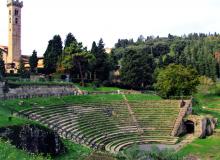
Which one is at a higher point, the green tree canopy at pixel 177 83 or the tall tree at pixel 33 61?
the tall tree at pixel 33 61

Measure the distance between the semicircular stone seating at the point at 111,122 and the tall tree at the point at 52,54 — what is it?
2009 cm

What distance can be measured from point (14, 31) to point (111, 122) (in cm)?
3781

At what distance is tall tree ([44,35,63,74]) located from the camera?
60.3m

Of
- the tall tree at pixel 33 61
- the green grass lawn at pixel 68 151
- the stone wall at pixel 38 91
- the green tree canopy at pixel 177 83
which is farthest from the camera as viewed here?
A: the tall tree at pixel 33 61

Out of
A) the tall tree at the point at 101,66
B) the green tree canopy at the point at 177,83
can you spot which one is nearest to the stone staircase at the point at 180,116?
the green tree canopy at the point at 177,83

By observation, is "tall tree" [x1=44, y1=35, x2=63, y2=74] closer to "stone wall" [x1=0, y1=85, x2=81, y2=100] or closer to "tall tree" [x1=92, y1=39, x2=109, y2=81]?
"tall tree" [x1=92, y1=39, x2=109, y2=81]

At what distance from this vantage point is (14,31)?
227 feet

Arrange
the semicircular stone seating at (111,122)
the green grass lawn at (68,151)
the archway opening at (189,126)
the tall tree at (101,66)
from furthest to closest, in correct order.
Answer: the tall tree at (101,66), the archway opening at (189,126), the semicircular stone seating at (111,122), the green grass lawn at (68,151)

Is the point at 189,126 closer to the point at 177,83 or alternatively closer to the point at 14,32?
the point at 177,83

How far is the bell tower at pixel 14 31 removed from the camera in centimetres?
6869

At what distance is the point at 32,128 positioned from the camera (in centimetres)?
2467

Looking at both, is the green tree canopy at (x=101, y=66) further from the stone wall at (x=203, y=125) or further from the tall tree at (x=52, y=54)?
the stone wall at (x=203, y=125)

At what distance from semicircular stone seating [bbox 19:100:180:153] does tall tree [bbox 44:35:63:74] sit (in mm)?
20090

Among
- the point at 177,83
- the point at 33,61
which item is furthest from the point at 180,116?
the point at 33,61
